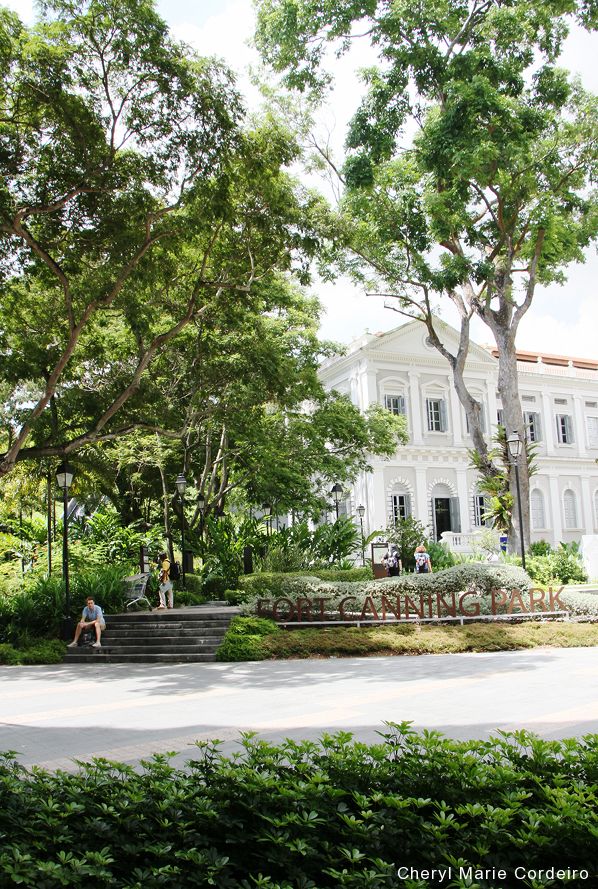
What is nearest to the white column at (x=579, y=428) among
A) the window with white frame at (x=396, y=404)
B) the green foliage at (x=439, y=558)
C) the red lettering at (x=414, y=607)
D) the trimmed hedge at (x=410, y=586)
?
→ the window with white frame at (x=396, y=404)

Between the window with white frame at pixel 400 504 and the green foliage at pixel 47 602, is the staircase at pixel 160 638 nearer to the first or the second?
Result: the green foliage at pixel 47 602

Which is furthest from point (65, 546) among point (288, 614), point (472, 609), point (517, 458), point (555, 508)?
point (555, 508)

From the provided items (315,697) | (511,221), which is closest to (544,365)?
(511,221)

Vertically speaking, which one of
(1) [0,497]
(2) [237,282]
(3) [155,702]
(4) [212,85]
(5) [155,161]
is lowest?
(3) [155,702]

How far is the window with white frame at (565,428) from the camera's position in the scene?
44.4 m

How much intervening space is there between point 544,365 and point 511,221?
81.1 feet

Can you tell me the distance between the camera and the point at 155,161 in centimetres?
1301

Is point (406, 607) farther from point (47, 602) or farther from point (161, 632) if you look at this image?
point (47, 602)

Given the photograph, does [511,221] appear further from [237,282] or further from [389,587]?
[389,587]

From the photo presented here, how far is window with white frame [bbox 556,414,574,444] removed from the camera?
44438 millimetres

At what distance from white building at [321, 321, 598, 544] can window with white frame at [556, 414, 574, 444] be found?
0.20 ft

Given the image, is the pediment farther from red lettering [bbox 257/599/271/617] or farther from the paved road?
the paved road

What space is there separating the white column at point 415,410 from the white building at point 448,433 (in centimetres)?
5

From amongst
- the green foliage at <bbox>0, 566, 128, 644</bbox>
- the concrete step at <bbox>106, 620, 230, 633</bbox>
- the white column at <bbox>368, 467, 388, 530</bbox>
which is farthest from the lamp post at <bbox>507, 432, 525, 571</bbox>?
the white column at <bbox>368, 467, 388, 530</bbox>
